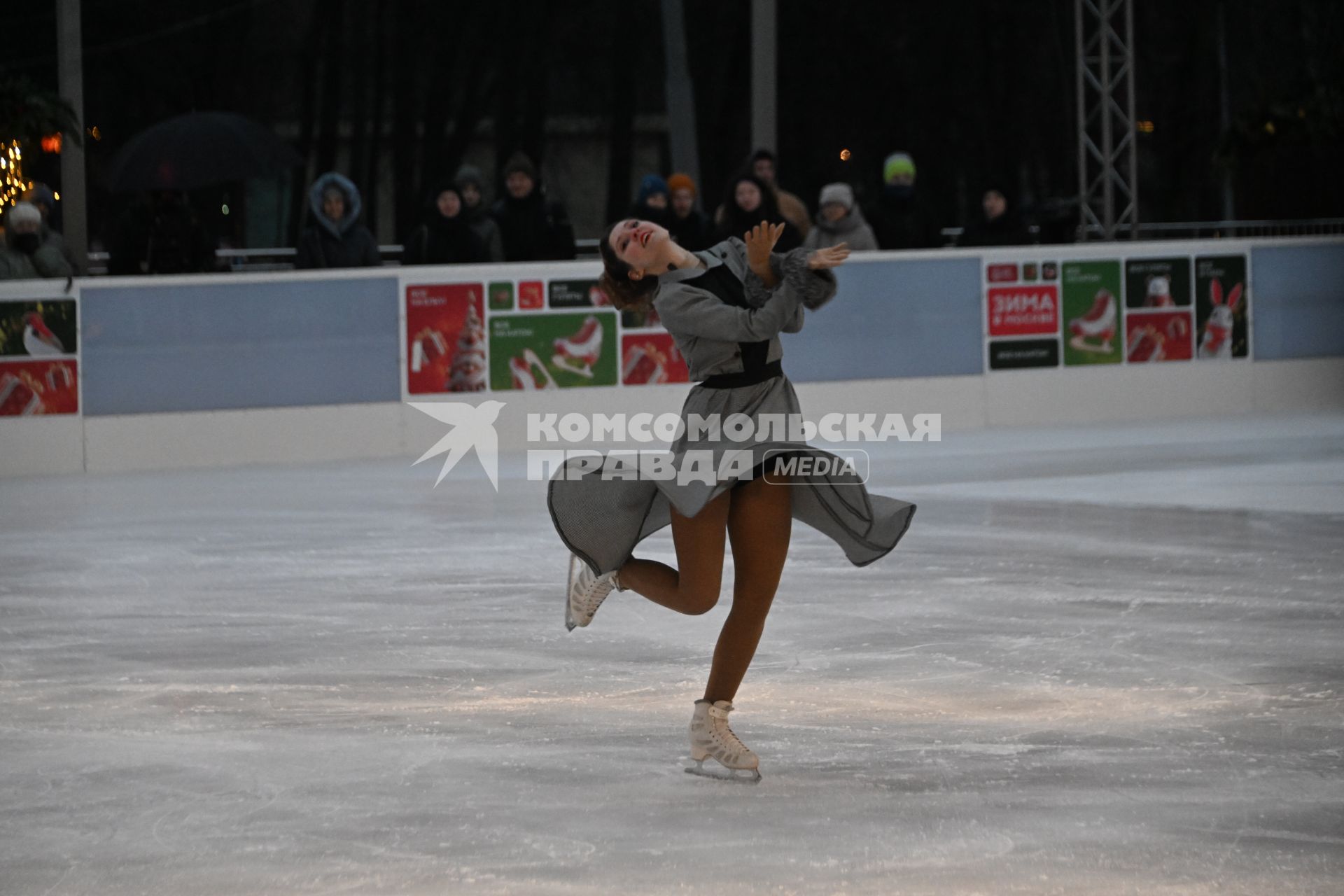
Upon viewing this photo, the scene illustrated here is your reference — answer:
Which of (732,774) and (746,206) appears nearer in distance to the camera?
(732,774)

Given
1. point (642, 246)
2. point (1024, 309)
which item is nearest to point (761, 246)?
point (642, 246)

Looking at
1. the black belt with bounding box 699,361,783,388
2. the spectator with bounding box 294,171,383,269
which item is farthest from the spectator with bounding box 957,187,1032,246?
the black belt with bounding box 699,361,783,388

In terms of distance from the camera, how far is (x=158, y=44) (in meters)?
31.6

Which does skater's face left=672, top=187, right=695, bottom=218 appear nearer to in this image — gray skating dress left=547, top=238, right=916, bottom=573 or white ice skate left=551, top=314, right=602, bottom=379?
white ice skate left=551, top=314, right=602, bottom=379

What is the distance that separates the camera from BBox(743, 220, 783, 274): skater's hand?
4.74m

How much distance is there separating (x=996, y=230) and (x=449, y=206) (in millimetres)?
3824

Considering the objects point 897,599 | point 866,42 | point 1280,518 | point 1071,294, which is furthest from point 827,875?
point 866,42

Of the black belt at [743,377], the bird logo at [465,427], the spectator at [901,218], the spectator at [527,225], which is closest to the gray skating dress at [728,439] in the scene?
the black belt at [743,377]

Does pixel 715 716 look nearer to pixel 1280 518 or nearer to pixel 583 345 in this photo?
pixel 1280 518

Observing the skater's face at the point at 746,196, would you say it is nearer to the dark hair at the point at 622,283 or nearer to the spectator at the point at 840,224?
the spectator at the point at 840,224

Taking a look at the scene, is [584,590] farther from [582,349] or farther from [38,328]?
[582,349]

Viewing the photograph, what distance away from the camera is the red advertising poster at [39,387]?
38.6 ft

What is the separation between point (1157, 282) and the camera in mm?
14148

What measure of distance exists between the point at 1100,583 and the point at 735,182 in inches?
192
